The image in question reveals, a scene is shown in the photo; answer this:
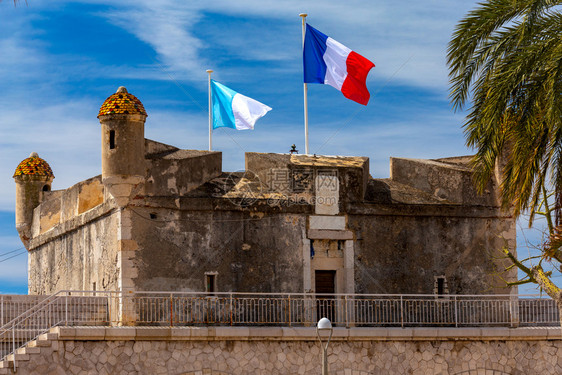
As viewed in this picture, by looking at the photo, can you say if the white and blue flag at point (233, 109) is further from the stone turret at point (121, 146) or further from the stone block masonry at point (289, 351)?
the stone block masonry at point (289, 351)

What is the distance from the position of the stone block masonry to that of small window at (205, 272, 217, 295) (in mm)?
2552

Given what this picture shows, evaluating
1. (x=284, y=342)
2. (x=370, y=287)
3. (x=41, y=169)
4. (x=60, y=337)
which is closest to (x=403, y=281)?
(x=370, y=287)

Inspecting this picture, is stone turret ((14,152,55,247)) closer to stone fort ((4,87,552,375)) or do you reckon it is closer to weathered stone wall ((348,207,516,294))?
stone fort ((4,87,552,375))

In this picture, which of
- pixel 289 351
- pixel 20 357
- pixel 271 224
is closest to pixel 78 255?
pixel 271 224

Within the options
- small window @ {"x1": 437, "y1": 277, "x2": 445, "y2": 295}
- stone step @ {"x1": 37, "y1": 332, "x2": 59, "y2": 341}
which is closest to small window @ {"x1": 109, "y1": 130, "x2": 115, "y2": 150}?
stone step @ {"x1": 37, "y1": 332, "x2": 59, "y2": 341}

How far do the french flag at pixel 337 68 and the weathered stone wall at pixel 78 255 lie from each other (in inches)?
276

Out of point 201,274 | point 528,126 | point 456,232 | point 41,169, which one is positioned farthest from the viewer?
point 41,169

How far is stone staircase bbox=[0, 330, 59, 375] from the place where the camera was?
24125mm

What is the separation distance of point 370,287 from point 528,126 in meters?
7.58

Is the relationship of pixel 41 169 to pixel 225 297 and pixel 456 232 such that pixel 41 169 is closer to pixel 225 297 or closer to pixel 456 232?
pixel 225 297

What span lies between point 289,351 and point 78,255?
7.59 m

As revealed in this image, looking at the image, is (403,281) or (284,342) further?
(403,281)

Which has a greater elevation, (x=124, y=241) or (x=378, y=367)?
(x=124, y=241)

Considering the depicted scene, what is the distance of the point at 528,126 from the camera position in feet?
78.0
